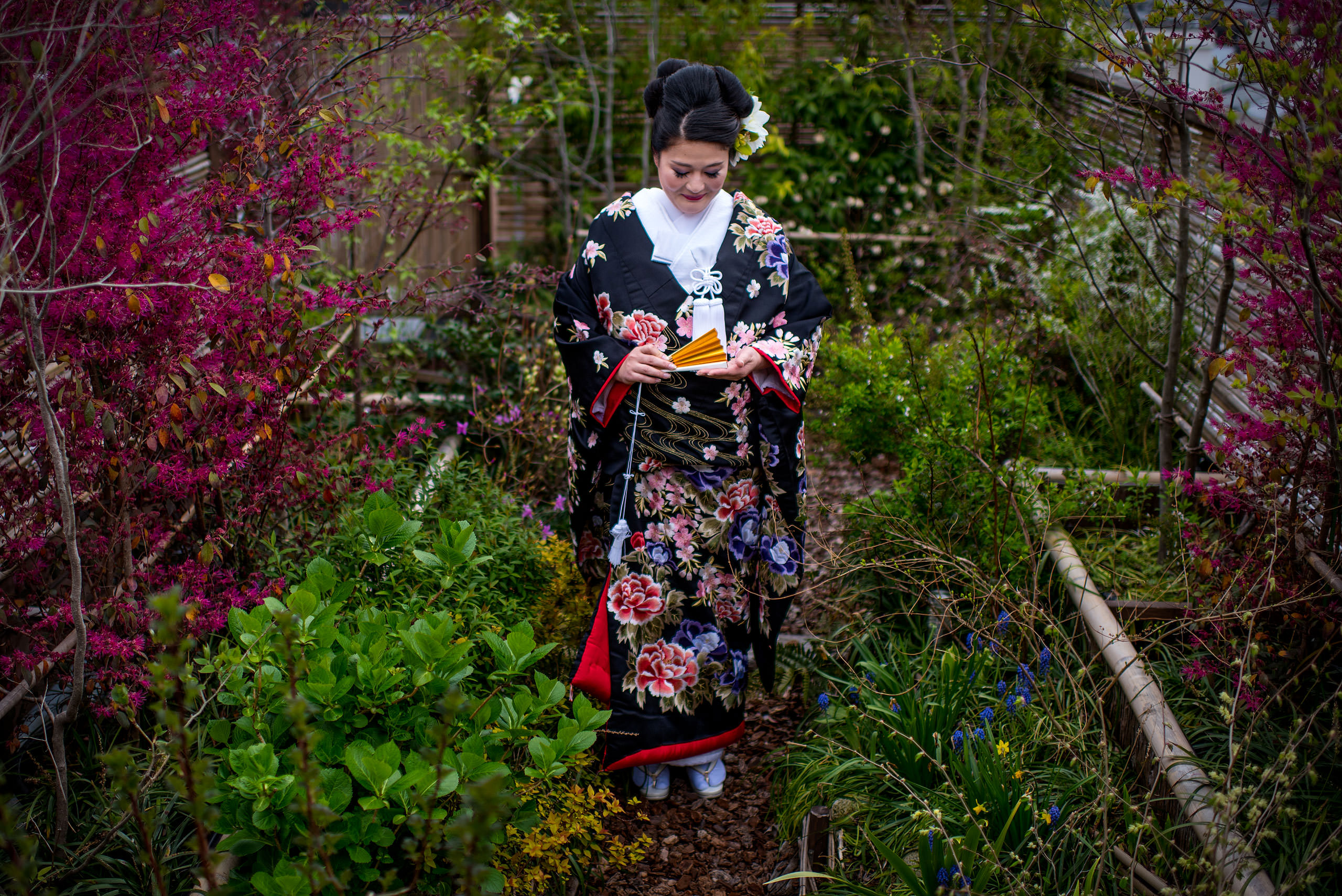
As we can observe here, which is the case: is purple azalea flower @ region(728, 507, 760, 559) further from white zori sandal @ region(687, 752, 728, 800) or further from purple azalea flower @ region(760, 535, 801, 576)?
white zori sandal @ region(687, 752, 728, 800)

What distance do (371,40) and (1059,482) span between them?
2.91 meters

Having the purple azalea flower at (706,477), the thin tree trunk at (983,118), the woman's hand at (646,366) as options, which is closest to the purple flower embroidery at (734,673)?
the purple azalea flower at (706,477)

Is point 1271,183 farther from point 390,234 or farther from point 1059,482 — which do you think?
Result: point 390,234

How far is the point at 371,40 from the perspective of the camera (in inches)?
125

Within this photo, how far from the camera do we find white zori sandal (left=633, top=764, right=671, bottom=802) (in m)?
2.83

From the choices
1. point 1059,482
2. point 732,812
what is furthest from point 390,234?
point 1059,482

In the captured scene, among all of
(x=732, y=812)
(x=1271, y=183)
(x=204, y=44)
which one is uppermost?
(x=204, y=44)

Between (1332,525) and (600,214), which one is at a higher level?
(600,214)

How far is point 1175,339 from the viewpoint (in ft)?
9.77

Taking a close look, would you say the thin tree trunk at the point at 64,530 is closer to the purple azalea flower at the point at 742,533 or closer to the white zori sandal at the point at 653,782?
the white zori sandal at the point at 653,782

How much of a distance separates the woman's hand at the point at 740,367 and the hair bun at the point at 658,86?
694mm

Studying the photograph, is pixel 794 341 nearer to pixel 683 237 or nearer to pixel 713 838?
pixel 683 237

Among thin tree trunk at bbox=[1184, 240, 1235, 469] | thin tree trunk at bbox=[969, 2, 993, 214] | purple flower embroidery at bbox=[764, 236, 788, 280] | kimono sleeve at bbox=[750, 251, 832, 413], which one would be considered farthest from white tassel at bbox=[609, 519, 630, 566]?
thin tree trunk at bbox=[969, 2, 993, 214]

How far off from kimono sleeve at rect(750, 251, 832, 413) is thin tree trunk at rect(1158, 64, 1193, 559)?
41.4 inches
